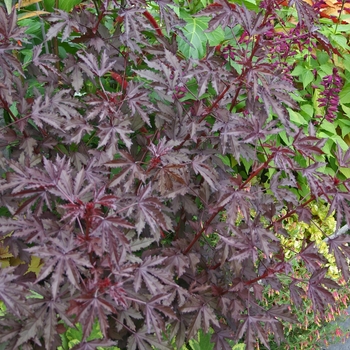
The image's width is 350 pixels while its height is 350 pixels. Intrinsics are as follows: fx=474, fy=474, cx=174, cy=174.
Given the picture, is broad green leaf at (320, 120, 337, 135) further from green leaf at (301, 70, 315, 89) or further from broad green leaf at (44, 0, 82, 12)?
broad green leaf at (44, 0, 82, 12)

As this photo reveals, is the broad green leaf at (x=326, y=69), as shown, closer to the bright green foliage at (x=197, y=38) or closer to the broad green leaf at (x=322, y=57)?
the broad green leaf at (x=322, y=57)

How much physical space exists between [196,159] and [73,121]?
436mm

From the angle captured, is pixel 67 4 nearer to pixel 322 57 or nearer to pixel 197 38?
pixel 197 38

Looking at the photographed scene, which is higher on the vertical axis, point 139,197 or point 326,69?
point 139,197

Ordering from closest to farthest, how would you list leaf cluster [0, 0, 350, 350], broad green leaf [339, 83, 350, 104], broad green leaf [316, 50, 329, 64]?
leaf cluster [0, 0, 350, 350], broad green leaf [316, 50, 329, 64], broad green leaf [339, 83, 350, 104]

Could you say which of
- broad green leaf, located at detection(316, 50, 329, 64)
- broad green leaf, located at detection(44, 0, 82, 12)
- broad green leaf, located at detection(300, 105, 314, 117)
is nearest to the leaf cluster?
broad green leaf, located at detection(44, 0, 82, 12)

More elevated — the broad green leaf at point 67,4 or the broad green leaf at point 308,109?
the broad green leaf at point 67,4

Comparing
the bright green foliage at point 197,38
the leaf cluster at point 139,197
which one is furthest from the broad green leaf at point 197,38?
the leaf cluster at point 139,197

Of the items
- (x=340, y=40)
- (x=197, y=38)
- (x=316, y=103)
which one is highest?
(x=197, y=38)

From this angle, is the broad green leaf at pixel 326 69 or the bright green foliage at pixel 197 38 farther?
the broad green leaf at pixel 326 69

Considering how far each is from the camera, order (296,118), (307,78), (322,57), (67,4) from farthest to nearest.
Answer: (322,57) → (307,78) → (296,118) → (67,4)

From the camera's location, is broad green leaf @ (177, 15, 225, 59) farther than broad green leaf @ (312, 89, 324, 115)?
No

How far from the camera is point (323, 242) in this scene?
9.29ft

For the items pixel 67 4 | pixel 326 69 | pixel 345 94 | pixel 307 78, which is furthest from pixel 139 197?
pixel 345 94
